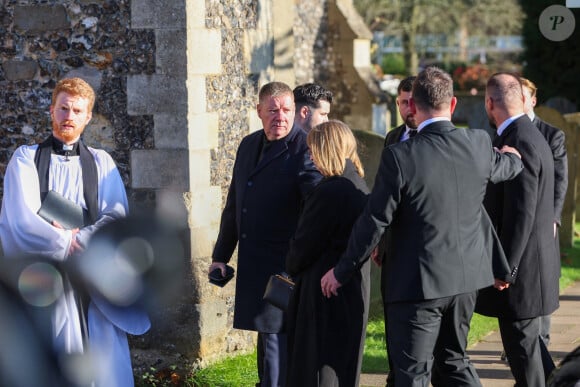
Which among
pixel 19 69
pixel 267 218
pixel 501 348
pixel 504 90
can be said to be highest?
pixel 19 69

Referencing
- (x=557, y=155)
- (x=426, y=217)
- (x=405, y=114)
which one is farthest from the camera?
(x=557, y=155)

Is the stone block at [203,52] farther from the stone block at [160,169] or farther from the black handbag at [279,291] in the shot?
the black handbag at [279,291]

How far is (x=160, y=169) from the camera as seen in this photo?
741cm

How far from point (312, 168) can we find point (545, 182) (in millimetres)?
1395

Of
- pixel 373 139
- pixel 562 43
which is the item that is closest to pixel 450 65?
pixel 562 43

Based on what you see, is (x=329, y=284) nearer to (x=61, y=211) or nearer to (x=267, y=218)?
(x=267, y=218)

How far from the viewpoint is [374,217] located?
5.08 meters

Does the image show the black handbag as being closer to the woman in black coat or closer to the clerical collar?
the woman in black coat

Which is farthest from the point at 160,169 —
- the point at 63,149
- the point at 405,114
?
the point at 63,149

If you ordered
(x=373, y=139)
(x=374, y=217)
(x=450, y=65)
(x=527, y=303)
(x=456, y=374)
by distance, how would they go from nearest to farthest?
(x=374, y=217) → (x=456, y=374) → (x=527, y=303) → (x=373, y=139) → (x=450, y=65)

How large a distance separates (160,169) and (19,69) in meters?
1.35

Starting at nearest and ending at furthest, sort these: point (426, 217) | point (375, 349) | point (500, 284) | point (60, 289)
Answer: point (426, 217), point (60, 289), point (500, 284), point (375, 349)

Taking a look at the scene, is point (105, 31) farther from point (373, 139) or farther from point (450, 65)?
point (450, 65)

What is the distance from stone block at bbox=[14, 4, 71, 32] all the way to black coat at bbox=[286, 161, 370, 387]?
9.95ft
